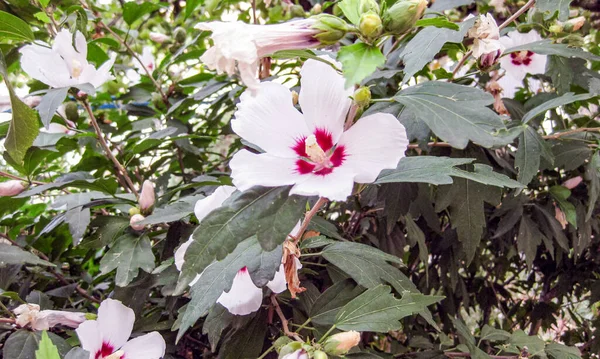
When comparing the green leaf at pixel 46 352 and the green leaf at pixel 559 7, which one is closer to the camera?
the green leaf at pixel 46 352

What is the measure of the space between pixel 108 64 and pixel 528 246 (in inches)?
38.5

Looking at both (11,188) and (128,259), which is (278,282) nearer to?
(128,259)

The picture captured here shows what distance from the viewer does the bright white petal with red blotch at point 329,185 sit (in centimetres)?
48

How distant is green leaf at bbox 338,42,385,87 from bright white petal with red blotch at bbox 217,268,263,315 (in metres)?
0.35

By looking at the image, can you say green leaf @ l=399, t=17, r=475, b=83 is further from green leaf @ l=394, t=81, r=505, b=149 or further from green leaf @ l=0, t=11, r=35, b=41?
green leaf @ l=0, t=11, r=35, b=41

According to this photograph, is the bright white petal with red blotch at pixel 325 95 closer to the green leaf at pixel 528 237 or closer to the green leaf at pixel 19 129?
the green leaf at pixel 19 129

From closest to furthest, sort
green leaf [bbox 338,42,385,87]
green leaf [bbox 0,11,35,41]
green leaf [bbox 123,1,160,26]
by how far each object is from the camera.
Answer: green leaf [bbox 338,42,385,87] < green leaf [bbox 0,11,35,41] < green leaf [bbox 123,1,160,26]

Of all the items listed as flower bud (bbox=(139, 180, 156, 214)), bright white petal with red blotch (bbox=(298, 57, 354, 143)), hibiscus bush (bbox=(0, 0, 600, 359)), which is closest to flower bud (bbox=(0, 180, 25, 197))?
hibiscus bush (bbox=(0, 0, 600, 359))

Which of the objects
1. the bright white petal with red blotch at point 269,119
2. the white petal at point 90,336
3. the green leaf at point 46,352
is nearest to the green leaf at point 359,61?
the bright white petal with red blotch at point 269,119

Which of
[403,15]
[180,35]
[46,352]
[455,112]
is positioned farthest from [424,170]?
[180,35]

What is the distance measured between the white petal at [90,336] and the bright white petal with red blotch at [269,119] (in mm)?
410

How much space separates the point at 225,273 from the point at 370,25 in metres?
0.36

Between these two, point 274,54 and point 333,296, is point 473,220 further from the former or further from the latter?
point 274,54

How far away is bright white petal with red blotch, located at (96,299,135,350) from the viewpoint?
2.50 ft
